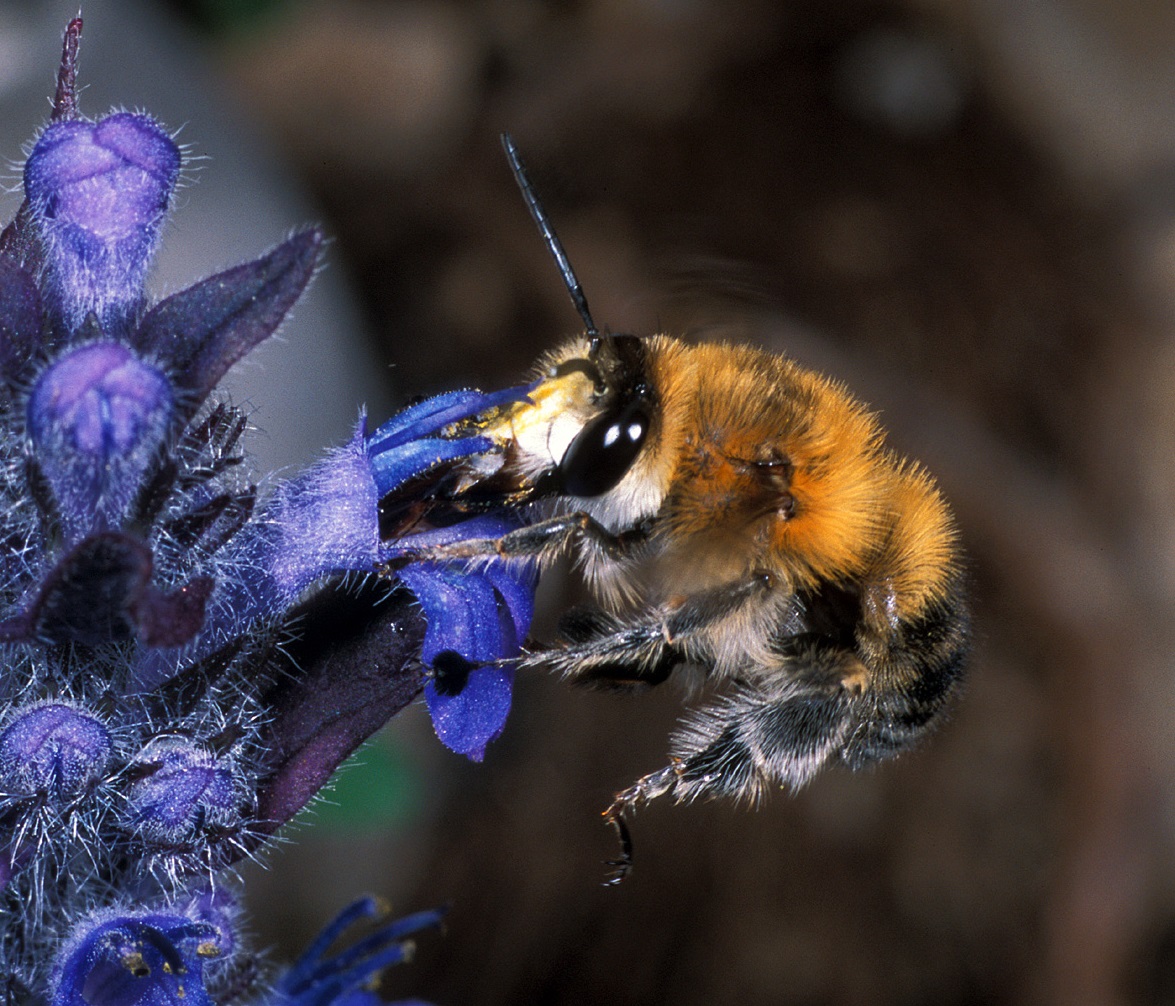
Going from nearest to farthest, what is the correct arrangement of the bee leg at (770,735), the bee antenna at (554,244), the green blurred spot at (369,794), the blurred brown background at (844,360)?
the bee antenna at (554,244), the bee leg at (770,735), the green blurred spot at (369,794), the blurred brown background at (844,360)

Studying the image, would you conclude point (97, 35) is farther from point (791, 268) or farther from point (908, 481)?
point (908, 481)

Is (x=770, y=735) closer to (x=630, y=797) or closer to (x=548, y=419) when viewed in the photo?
(x=630, y=797)

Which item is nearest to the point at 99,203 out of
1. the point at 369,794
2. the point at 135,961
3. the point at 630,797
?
the point at 135,961

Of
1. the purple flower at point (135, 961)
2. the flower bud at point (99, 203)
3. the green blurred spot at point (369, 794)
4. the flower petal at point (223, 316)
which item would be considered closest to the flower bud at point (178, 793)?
the purple flower at point (135, 961)

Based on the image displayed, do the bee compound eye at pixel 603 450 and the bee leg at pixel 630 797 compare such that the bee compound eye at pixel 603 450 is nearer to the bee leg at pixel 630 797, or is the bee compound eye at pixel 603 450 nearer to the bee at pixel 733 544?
the bee at pixel 733 544

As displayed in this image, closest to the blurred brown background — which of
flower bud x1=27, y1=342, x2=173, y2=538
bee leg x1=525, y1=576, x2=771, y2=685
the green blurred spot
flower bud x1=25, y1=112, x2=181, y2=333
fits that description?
the green blurred spot

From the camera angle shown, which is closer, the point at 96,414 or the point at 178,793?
the point at 96,414
